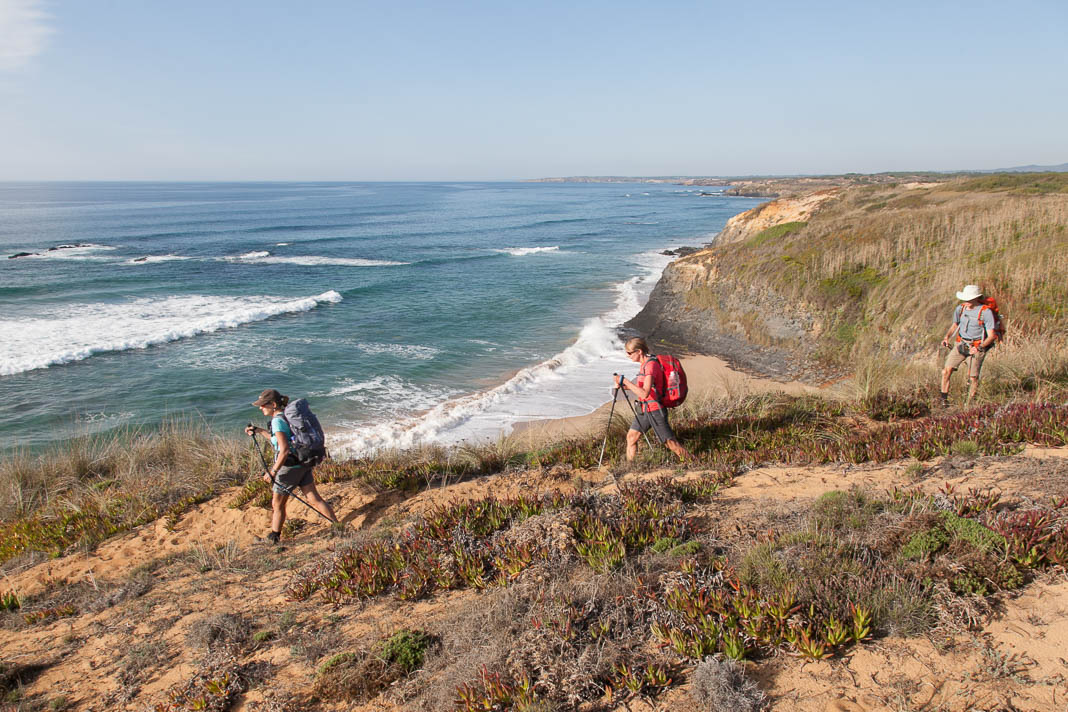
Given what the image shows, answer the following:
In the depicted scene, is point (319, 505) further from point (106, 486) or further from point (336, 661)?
point (106, 486)

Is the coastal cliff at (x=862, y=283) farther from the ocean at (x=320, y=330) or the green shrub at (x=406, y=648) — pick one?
the green shrub at (x=406, y=648)

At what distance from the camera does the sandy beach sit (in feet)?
31.2

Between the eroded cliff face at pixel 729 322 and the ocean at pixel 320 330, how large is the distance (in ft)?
6.61

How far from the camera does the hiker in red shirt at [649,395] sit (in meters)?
6.50

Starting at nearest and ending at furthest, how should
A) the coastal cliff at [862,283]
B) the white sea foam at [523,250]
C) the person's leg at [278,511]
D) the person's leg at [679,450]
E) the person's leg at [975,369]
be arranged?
the person's leg at [278,511], the person's leg at [679,450], the person's leg at [975,369], the coastal cliff at [862,283], the white sea foam at [523,250]

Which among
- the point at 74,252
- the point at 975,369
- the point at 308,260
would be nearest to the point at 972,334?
the point at 975,369

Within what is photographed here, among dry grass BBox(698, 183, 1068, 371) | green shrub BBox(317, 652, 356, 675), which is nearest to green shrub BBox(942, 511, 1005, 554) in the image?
green shrub BBox(317, 652, 356, 675)

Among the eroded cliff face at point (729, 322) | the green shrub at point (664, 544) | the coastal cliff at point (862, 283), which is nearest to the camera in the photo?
the green shrub at point (664, 544)

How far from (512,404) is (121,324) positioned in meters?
17.8

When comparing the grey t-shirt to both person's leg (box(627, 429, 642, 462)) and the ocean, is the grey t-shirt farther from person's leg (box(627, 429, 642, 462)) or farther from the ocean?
the ocean

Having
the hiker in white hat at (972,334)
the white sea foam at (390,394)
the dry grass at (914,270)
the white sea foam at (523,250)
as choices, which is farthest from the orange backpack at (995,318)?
the white sea foam at (523,250)

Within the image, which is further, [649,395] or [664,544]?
[649,395]

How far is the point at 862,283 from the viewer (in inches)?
624

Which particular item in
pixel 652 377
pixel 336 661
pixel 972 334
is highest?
pixel 972 334
